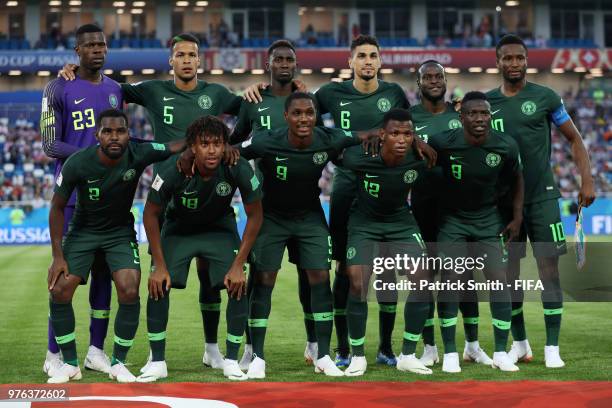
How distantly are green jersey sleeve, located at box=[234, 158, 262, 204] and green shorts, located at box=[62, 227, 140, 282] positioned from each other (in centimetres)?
101

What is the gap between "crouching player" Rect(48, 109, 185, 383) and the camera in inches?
301

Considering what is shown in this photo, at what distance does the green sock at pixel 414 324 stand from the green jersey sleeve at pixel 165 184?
2081 mm

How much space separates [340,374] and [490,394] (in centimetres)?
141

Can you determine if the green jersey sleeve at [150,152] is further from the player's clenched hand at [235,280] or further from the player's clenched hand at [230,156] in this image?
the player's clenched hand at [235,280]

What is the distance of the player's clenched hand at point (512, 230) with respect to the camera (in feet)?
27.1

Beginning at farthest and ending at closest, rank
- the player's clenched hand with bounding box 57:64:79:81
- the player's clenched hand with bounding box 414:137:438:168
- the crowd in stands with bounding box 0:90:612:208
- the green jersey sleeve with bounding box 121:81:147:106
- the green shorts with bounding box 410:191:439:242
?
the crowd in stands with bounding box 0:90:612:208, the green shorts with bounding box 410:191:439:242, the green jersey sleeve with bounding box 121:81:147:106, the player's clenched hand with bounding box 57:64:79:81, the player's clenched hand with bounding box 414:137:438:168

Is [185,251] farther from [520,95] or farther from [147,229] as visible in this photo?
[520,95]

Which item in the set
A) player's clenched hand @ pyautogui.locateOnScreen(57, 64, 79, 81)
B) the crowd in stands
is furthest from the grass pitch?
the crowd in stands

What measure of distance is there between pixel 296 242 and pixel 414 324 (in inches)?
45.3

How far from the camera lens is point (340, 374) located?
25.5ft

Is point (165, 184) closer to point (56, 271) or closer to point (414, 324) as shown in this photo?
point (56, 271)

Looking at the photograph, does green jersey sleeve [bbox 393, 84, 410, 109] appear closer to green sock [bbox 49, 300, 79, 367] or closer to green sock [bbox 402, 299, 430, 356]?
green sock [bbox 402, 299, 430, 356]

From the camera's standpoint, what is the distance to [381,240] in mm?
8078

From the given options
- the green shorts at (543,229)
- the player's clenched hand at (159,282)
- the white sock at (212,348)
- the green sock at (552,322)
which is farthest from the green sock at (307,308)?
the green sock at (552,322)
